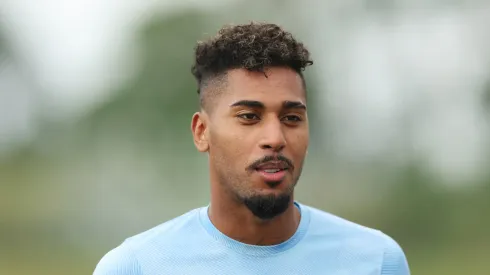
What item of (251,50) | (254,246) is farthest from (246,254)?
(251,50)

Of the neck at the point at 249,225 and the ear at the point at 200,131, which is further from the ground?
the ear at the point at 200,131

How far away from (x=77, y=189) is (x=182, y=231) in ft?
77.3

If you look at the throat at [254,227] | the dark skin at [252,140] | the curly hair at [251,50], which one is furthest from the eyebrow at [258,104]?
the throat at [254,227]

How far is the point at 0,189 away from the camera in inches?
1081

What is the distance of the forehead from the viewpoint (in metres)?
4.62

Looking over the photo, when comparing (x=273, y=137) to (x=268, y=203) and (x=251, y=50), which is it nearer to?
(x=268, y=203)

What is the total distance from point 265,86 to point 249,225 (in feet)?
2.17

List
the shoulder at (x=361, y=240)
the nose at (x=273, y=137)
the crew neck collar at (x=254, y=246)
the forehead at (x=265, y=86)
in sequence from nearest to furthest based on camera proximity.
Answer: the nose at (x=273, y=137)
the forehead at (x=265, y=86)
the crew neck collar at (x=254, y=246)
the shoulder at (x=361, y=240)

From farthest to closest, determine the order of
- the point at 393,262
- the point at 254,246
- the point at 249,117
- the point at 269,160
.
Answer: the point at 393,262 → the point at 254,246 → the point at 249,117 → the point at 269,160

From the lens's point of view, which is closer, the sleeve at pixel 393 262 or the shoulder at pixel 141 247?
the shoulder at pixel 141 247

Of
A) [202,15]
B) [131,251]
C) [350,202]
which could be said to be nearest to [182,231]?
[131,251]

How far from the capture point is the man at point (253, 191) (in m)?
4.59

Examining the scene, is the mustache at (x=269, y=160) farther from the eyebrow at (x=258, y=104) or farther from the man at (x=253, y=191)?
the eyebrow at (x=258, y=104)

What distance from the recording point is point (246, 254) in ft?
15.4
